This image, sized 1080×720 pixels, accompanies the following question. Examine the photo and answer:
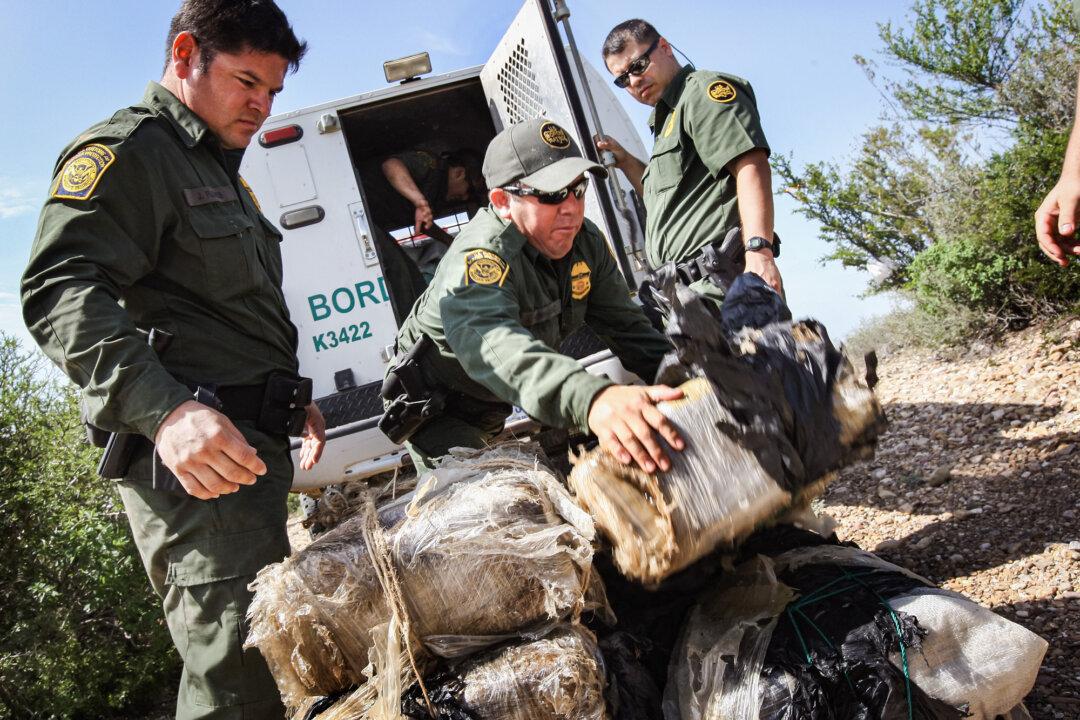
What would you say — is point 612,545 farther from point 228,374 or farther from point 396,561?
point 228,374

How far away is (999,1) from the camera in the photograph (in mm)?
6863

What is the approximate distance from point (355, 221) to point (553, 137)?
203 centimetres

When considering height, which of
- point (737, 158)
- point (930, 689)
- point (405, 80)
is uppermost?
point (405, 80)

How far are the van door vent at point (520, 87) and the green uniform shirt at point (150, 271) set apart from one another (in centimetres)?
215

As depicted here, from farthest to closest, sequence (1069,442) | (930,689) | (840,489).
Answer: (840,489) → (1069,442) → (930,689)

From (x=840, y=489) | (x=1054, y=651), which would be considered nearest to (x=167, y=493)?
(x=1054, y=651)

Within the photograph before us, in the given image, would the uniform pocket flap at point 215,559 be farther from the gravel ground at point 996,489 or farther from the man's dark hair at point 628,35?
the man's dark hair at point 628,35

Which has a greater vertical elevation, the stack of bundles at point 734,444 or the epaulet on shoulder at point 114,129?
the epaulet on shoulder at point 114,129

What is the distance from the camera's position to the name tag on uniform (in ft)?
6.39

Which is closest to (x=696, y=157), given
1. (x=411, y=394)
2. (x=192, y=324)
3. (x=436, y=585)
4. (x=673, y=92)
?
(x=673, y=92)

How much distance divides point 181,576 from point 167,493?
202 millimetres

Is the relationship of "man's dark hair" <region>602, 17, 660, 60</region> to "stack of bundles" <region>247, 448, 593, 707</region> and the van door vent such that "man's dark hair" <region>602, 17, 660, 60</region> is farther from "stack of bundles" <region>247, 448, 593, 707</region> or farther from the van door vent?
"stack of bundles" <region>247, 448, 593, 707</region>

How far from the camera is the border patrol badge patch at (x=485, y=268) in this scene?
208 cm

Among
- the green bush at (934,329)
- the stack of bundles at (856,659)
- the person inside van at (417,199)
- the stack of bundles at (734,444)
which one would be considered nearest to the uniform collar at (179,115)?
the stack of bundles at (734,444)
